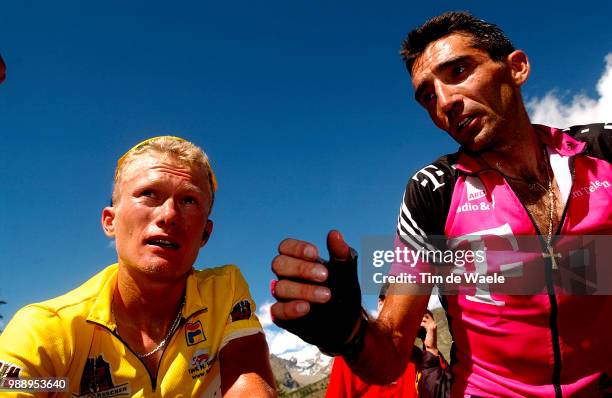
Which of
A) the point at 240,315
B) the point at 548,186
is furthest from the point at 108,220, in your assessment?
the point at 548,186

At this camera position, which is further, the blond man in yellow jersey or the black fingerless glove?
the blond man in yellow jersey

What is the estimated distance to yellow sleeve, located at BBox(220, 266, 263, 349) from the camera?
143 inches

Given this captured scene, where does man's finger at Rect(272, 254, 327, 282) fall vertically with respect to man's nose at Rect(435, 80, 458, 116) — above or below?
below

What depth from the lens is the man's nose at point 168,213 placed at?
3645 mm

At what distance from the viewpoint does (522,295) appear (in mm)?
3178

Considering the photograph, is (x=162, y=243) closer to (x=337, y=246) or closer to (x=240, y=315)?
(x=240, y=315)

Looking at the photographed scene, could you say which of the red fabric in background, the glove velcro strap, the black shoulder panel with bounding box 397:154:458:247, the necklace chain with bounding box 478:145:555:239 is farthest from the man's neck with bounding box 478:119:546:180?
the red fabric in background

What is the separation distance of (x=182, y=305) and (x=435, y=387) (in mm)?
4539

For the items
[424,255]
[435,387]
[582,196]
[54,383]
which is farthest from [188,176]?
[435,387]

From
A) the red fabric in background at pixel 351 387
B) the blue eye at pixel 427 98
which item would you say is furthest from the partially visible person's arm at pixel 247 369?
the red fabric in background at pixel 351 387

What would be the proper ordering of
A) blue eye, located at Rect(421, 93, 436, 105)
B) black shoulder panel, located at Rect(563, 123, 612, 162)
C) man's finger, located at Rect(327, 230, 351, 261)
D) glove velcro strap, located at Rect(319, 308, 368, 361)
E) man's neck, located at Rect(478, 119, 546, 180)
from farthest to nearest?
blue eye, located at Rect(421, 93, 436, 105) < man's neck, located at Rect(478, 119, 546, 180) < black shoulder panel, located at Rect(563, 123, 612, 162) < glove velcro strap, located at Rect(319, 308, 368, 361) < man's finger, located at Rect(327, 230, 351, 261)

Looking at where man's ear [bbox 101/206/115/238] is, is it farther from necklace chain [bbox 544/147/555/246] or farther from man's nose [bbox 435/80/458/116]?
necklace chain [bbox 544/147/555/246]

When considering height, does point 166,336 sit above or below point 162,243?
below

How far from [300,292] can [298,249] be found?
0.20 m
